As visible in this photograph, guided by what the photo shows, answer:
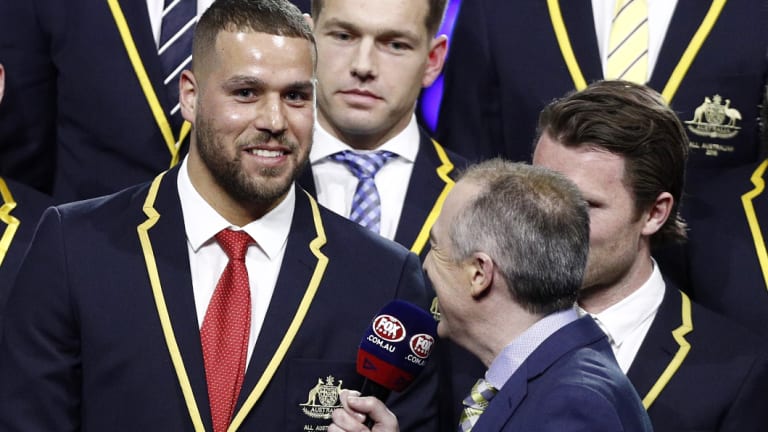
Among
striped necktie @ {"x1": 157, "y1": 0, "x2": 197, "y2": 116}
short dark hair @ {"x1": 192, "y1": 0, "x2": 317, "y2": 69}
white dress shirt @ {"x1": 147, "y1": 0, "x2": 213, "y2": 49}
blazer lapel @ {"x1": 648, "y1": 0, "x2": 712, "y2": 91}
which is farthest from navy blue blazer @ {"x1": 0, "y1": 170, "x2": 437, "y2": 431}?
blazer lapel @ {"x1": 648, "y1": 0, "x2": 712, "y2": 91}

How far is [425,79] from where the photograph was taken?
4.03m

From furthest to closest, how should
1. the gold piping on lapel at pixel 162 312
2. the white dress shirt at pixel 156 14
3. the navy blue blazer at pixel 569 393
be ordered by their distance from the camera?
1. the white dress shirt at pixel 156 14
2. the gold piping on lapel at pixel 162 312
3. the navy blue blazer at pixel 569 393

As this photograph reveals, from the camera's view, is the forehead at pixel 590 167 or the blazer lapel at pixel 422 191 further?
the blazer lapel at pixel 422 191

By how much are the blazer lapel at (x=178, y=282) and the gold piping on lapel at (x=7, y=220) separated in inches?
27.4

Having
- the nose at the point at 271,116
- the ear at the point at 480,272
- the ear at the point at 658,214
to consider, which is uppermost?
the nose at the point at 271,116

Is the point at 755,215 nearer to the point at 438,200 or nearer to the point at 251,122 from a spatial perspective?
the point at 438,200

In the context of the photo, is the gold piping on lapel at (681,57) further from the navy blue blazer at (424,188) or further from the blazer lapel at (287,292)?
the blazer lapel at (287,292)

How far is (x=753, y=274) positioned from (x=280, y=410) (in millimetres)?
1437

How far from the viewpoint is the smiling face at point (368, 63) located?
385 centimetres

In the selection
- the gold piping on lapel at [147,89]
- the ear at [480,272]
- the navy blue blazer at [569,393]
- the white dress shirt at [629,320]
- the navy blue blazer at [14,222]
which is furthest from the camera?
the gold piping on lapel at [147,89]

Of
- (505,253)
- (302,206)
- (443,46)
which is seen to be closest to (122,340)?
(302,206)

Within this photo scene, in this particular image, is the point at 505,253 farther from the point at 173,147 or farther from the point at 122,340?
the point at 173,147

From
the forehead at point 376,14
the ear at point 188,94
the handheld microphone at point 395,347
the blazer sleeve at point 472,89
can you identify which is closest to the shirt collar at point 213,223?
the ear at point 188,94

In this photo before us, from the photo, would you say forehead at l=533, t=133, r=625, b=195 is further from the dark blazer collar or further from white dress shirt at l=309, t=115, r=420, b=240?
the dark blazer collar
